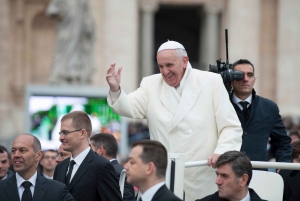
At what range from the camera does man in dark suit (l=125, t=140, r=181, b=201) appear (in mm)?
5617

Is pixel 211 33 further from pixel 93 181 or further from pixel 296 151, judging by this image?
pixel 93 181

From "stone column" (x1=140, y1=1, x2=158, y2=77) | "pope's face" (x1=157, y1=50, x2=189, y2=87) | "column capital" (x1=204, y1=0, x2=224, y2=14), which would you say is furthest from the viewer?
"column capital" (x1=204, y1=0, x2=224, y2=14)

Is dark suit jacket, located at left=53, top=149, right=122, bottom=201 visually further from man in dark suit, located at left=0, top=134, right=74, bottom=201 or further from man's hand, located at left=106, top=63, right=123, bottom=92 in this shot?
man's hand, located at left=106, top=63, right=123, bottom=92

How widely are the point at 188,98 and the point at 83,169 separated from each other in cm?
110

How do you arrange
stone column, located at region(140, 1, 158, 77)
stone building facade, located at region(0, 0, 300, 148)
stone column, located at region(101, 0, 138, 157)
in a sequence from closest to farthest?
stone column, located at region(101, 0, 138, 157) < stone building facade, located at region(0, 0, 300, 148) < stone column, located at region(140, 1, 158, 77)

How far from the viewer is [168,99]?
7.35 meters

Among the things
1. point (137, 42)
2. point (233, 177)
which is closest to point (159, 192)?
point (233, 177)

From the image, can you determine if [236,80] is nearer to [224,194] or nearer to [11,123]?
[224,194]

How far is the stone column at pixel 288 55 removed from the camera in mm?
35812

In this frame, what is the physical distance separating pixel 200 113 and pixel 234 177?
98 cm

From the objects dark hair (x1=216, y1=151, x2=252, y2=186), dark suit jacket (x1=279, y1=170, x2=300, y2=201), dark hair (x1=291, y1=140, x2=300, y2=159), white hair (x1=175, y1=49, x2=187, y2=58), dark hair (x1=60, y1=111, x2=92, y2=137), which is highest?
white hair (x1=175, y1=49, x2=187, y2=58)

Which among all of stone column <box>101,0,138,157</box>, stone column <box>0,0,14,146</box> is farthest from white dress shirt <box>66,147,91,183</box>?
stone column <box>0,0,14,146</box>

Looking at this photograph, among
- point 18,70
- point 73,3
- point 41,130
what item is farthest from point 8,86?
point 41,130

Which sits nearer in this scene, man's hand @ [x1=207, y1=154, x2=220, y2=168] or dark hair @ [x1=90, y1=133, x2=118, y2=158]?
man's hand @ [x1=207, y1=154, x2=220, y2=168]
